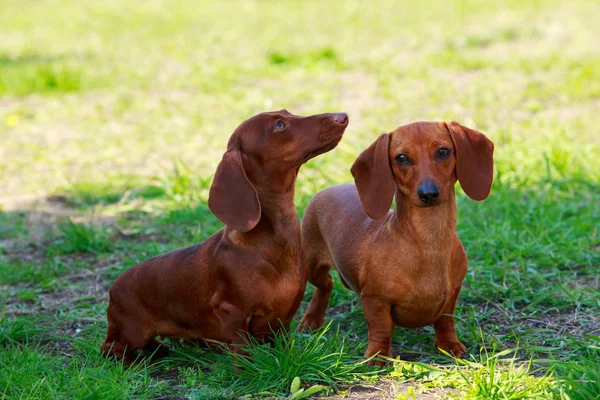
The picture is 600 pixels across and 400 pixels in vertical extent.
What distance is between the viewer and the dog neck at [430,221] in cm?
352

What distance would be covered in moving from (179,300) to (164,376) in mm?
349

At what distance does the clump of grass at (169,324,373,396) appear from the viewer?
11.2ft

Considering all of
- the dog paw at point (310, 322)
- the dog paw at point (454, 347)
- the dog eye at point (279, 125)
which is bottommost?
the dog paw at point (310, 322)

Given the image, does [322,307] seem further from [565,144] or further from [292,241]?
[565,144]

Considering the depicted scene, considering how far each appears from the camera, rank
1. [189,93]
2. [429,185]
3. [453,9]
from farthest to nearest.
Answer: [453,9], [189,93], [429,185]

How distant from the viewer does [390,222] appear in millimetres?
3670

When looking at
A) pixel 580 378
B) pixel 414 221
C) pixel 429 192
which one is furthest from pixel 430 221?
pixel 580 378

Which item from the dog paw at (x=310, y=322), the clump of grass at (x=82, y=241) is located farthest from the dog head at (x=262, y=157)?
the clump of grass at (x=82, y=241)

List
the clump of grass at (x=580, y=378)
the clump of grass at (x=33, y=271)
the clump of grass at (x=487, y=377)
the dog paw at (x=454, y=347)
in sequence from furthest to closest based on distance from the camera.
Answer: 1. the clump of grass at (x=33, y=271)
2. the dog paw at (x=454, y=347)
3. the clump of grass at (x=487, y=377)
4. the clump of grass at (x=580, y=378)

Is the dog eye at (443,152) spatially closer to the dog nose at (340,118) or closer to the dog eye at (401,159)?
the dog eye at (401,159)

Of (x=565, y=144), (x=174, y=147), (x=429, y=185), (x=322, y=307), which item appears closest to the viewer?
(x=429, y=185)

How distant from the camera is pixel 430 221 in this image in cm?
352

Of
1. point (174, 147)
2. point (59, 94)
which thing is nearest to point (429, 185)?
point (174, 147)

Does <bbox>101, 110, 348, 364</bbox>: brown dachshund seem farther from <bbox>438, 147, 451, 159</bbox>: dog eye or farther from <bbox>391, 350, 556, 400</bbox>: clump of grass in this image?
<bbox>391, 350, 556, 400</bbox>: clump of grass
